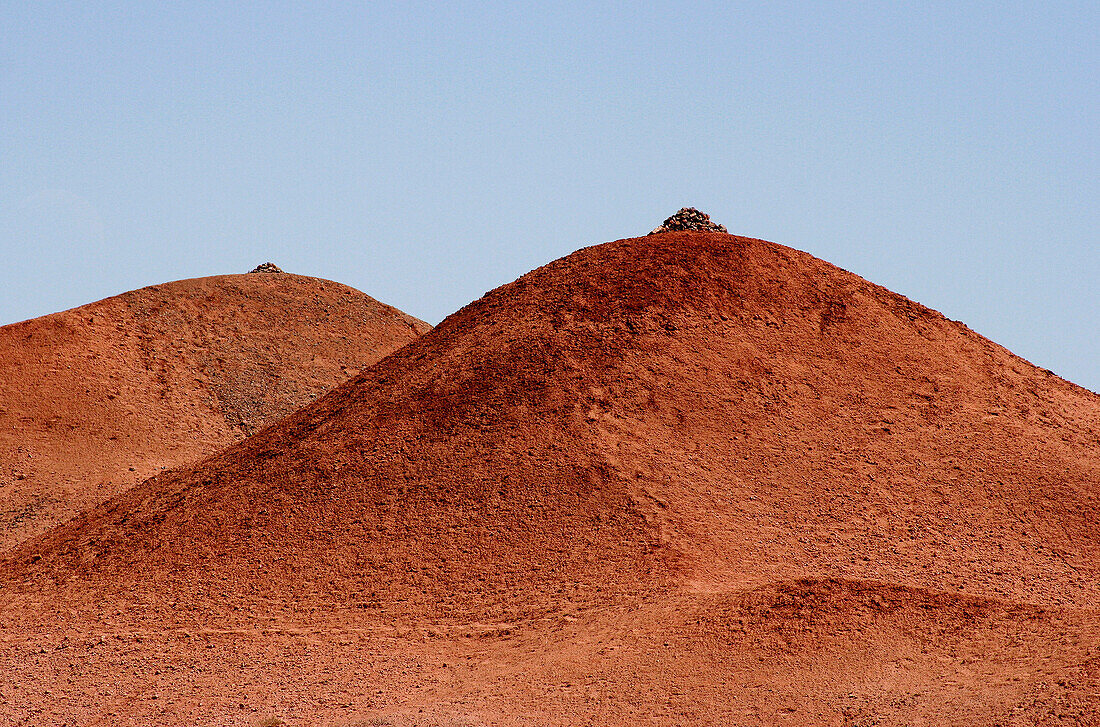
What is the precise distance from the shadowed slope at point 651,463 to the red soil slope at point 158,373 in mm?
8177

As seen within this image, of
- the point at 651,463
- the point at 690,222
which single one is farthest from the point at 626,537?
the point at 690,222

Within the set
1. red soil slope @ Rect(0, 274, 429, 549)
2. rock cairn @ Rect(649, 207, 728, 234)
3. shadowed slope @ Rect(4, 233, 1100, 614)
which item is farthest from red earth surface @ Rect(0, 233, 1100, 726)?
red soil slope @ Rect(0, 274, 429, 549)

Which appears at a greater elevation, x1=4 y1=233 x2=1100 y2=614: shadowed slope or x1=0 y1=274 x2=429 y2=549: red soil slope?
x1=0 y1=274 x2=429 y2=549: red soil slope

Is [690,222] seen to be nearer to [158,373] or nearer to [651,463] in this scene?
[651,463]

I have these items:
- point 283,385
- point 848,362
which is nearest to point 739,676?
point 848,362

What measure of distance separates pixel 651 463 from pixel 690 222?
1163 cm

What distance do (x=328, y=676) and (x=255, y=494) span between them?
531 centimetres

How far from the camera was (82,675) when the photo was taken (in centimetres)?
1650

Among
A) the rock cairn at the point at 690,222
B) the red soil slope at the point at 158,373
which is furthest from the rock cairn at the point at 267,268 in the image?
the rock cairn at the point at 690,222

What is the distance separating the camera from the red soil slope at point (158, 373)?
3009cm

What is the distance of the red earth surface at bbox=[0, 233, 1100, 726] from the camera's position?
14766 mm

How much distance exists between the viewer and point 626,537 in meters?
18.0

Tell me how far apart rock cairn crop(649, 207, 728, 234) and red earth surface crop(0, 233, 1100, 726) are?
5.06 m

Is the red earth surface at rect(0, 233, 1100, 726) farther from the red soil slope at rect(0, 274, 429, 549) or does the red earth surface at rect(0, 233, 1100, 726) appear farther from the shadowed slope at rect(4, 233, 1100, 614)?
the red soil slope at rect(0, 274, 429, 549)
